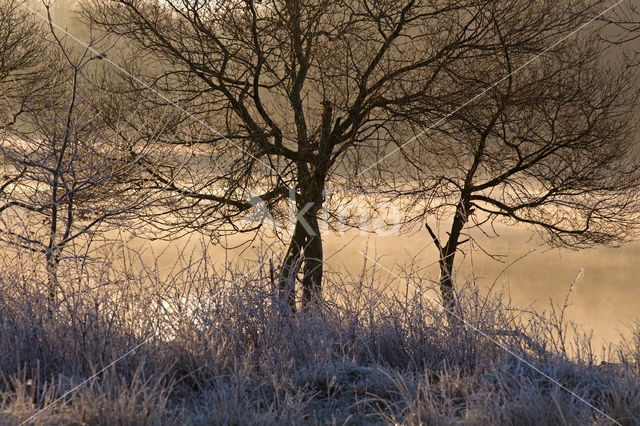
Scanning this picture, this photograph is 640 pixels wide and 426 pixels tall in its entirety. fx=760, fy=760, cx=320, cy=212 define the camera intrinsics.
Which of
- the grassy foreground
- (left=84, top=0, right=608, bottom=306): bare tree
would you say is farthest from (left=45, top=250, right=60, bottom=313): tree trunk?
(left=84, top=0, right=608, bottom=306): bare tree

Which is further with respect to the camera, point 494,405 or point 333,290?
point 333,290

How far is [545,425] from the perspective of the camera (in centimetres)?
355

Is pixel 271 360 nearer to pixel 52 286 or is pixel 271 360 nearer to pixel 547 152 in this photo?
pixel 52 286

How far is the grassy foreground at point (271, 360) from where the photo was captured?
3.66 m

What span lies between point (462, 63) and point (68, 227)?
889cm

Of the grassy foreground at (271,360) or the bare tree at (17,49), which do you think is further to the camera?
the bare tree at (17,49)

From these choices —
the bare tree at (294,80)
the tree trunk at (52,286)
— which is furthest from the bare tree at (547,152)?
the tree trunk at (52,286)

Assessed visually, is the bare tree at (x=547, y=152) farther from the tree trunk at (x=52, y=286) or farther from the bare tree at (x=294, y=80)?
the tree trunk at (x=52, y=286)

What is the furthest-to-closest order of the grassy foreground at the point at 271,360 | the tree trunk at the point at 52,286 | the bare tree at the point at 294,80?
1. the bare tree at the point at 294,80
2. the tree trunk at the point at 52,286
3. the grassy foreground at the point at 271,360

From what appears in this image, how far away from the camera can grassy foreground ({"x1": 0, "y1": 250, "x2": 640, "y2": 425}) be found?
3662 millimetres

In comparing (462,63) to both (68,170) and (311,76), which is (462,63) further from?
(68,170)

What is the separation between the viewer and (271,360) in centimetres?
430

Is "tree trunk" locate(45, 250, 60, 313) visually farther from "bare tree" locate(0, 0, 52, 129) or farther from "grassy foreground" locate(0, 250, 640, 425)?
"bare tree" locate(0, 0, 52, 129)

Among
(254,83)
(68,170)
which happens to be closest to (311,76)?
(254,83)
